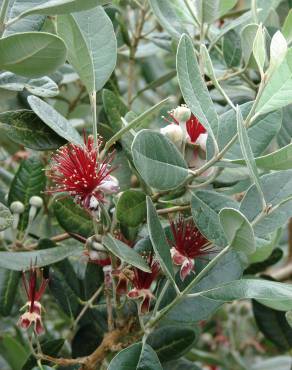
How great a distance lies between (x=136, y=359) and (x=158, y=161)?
0.94 feet

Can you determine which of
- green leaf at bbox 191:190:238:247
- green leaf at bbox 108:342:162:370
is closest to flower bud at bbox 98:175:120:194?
green leaf at bbox 191:190:238:247

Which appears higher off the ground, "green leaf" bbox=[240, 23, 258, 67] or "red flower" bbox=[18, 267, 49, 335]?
"green leaf" bbox=[240, 23, 258, 67]

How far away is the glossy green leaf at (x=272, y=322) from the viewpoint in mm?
1482

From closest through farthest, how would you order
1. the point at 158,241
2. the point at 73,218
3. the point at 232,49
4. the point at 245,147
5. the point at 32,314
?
the point at 245,147 → the point at 158,241 → the point at 32,314 → the point at 73,218 → the point at 232,49

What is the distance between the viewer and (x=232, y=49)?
1.41 metres

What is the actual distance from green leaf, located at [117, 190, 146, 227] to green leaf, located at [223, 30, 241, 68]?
476 millimetres

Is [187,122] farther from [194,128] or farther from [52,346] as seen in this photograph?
[52,346]

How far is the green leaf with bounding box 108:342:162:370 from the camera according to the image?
3.31ft

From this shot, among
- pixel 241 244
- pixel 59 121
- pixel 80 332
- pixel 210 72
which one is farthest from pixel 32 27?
pixel 80 332

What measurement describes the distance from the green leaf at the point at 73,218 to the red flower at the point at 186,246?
0.17 metres

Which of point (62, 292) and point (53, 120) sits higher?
point (53, 120)

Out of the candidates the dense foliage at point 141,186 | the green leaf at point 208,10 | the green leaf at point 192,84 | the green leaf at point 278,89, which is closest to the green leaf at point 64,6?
the dense foliage at point 141,186

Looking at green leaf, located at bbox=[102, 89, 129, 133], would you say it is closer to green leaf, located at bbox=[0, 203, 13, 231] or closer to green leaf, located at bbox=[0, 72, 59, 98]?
green leaf, located at bbox=[0, 72, 59, 98]

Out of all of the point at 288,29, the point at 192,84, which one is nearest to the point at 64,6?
the point at 192,84
